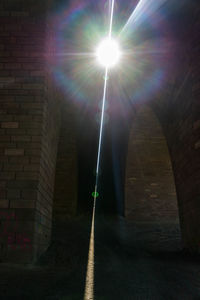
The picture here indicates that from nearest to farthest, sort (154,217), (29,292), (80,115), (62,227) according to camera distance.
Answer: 1. (29,292)
2. (62,227)
3. (80,115)
4. (154,217)

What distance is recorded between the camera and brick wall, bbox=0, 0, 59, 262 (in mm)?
2510

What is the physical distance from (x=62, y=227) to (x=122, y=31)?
170 inches

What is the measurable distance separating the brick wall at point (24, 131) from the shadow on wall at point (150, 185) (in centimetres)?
433

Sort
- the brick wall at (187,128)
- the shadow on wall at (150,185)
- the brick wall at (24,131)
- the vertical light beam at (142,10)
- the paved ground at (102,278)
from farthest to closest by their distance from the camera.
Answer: the shadow on wall at (150,185), the vertical light beam at (142,10), the brick wall at (187,128), the brick wall at (24,131), the paved ground at (102,278)

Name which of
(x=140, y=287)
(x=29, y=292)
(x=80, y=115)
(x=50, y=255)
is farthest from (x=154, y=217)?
(x=29, y=292)

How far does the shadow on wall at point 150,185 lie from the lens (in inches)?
281

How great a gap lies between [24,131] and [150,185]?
524cm

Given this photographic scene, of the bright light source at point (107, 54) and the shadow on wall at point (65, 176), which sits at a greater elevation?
the bright light source at point (107, 54)

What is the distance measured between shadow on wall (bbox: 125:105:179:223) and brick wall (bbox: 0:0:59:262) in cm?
433

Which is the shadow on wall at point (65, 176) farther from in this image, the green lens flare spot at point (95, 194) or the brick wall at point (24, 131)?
the brick wall at point (24, 131)

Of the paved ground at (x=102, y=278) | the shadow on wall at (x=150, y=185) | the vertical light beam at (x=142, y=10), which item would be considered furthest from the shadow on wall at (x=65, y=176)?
the paved ground at (x=102, y=278)

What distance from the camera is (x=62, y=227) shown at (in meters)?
5.90

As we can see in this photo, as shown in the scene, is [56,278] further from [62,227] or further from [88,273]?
[62,227]

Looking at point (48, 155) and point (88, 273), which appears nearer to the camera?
point (88, 273)
